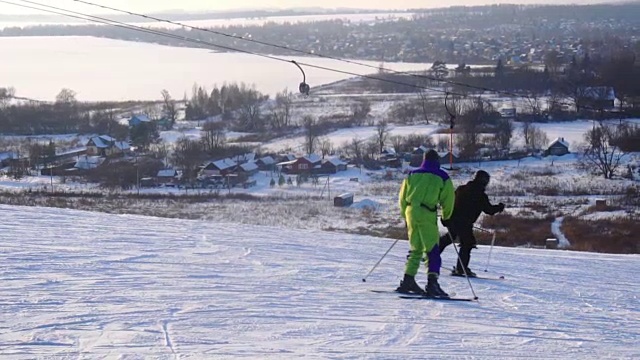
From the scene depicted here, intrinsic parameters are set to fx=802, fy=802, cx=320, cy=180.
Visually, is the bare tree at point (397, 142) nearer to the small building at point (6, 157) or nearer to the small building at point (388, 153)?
the small building at point (388, 153)

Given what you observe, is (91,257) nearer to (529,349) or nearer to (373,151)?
(529,349)

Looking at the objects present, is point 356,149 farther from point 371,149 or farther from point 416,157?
point 416,157

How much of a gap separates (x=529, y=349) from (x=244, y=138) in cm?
3928

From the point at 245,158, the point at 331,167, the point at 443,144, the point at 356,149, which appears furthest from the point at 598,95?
the point at 245,158


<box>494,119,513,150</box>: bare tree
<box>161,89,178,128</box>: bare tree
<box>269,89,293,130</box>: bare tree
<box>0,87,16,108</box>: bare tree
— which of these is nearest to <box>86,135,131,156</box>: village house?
<box>161,89,178,128</box>: bare tree

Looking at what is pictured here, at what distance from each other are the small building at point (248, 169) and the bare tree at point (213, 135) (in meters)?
4.81

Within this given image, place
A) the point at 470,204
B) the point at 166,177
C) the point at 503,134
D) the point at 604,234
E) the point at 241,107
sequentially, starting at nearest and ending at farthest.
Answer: the point at 470,204
the point at 604,234
the point at 166,177
the point at 503,134
the point at 241,107

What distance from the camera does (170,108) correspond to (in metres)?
49.6

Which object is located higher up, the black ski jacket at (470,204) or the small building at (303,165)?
the black ski jacket at (470,204)

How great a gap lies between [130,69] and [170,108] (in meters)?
24.4

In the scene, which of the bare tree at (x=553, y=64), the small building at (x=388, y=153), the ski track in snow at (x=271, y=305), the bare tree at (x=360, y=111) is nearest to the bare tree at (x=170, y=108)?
the bare tree at (x=360, y=111)

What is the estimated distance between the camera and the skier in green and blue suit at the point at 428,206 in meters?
5.66

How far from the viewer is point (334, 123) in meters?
45.0

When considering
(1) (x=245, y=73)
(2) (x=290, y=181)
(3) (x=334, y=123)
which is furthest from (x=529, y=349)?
(1) (x=245, y=73)
